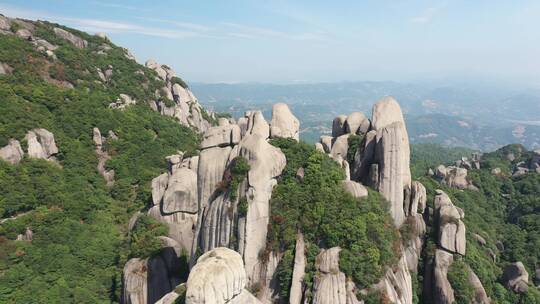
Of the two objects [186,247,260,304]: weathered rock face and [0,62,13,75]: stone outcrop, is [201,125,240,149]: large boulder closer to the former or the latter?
[186,247,260,304]: weathered rock face

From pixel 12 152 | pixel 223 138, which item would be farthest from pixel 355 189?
pixel 12 152

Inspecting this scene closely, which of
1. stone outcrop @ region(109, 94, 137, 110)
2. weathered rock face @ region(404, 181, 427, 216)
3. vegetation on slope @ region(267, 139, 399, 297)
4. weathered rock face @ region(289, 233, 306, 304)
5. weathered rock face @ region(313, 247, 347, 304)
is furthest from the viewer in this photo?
stone outcrop @ region(109, 94, 137, 110)

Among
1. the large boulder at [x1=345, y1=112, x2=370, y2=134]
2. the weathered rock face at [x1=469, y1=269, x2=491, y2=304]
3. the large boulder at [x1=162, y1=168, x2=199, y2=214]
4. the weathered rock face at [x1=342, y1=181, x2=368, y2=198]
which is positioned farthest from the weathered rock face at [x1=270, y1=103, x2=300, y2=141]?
the weathered rock face at [x1=469, y1=269, x2=491, y2=304]

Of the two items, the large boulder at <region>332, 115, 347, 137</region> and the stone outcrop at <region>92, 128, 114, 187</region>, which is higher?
the large boulder at <region>332, 115, 347, 137</region>

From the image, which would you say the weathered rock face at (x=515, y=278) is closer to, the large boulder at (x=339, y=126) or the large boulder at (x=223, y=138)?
the large boulder at (x=339, y=126)

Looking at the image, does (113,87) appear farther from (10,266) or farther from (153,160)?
(10,266)

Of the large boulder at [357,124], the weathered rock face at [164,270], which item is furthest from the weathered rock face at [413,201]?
the weathered rock face at [164,270]
